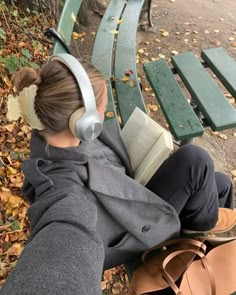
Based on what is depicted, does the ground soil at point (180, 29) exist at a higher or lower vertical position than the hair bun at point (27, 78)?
lower

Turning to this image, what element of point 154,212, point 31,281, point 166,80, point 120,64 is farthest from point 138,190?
point 120,64

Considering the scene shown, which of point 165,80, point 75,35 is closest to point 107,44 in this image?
point 165,80

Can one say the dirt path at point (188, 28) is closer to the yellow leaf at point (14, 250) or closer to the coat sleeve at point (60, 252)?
the yellow leaf at point (14, 250)

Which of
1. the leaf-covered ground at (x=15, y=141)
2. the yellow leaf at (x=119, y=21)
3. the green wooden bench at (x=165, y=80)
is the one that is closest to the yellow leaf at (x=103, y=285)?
the leaf-covered ground at (x=15, y=141)

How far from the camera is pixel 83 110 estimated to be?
48.6 inches

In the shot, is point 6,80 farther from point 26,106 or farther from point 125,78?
point 26,106

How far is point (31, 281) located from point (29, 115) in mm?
606

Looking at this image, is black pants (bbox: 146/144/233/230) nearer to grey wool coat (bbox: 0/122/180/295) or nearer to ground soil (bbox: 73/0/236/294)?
grey wool coat (bbox: 0/122/180/295)

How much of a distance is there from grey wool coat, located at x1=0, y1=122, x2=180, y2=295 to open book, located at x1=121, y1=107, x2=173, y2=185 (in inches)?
3.3

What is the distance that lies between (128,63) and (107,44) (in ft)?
0.94

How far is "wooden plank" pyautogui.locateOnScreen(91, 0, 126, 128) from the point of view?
8.56 feet

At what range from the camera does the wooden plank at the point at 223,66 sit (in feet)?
7.48

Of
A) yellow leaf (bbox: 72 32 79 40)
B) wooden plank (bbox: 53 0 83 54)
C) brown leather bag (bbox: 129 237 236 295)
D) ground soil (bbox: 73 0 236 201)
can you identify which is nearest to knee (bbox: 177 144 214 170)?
brown leather bag (bbox: 129 237 236 295)

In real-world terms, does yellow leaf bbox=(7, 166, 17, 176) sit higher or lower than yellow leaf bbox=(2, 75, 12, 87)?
lower
